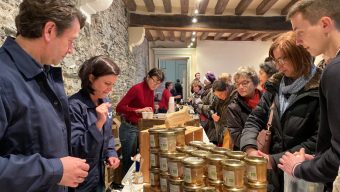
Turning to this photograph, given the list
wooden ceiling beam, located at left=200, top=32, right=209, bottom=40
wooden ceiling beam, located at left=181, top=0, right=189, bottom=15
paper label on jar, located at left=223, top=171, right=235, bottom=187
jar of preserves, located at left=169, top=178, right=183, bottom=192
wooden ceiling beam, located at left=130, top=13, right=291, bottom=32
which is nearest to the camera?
paper label on jar, located at left=223, top=171, right=235, bottom=187

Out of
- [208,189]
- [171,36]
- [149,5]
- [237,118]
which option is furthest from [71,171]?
[171,36]

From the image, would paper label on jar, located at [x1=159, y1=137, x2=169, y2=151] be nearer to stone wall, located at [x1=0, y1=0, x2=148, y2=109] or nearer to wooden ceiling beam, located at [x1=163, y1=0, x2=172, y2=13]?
stone wall, located at [x1=0, y1=0, x2=148, y2=109]

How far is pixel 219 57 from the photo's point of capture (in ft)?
34.6

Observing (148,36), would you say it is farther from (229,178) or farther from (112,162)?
(229,178)

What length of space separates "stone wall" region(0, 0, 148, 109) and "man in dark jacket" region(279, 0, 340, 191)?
147 cm

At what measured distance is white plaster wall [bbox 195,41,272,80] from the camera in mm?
10523

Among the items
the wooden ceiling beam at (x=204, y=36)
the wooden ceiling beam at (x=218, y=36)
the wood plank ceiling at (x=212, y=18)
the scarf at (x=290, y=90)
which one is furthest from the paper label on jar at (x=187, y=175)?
the wooden ceiling beam at (x=218, y=36)

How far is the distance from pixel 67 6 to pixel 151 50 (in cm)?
998

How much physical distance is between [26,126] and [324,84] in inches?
43.3

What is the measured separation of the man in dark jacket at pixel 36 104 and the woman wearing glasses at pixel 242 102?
1.63 metres

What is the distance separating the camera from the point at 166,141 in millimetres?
1329

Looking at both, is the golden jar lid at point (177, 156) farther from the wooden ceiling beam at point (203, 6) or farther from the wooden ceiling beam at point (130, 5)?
the wooden ceiling beam at point (130, 5)

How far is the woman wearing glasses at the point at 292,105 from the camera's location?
5.15 feet

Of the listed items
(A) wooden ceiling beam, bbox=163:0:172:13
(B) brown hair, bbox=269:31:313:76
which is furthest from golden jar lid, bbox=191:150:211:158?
(A) wooden ceiling beam, bbox=163:0:172:13
